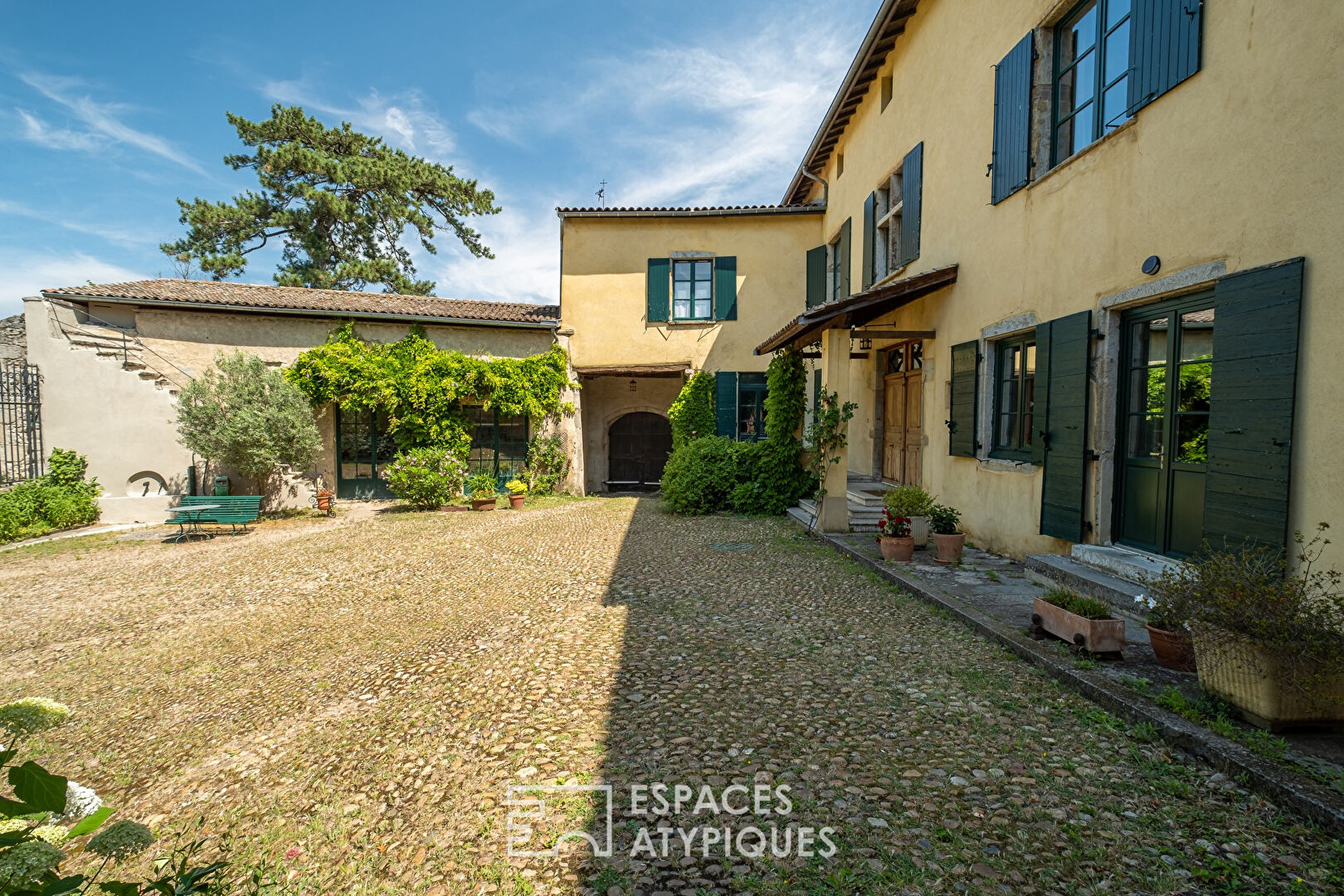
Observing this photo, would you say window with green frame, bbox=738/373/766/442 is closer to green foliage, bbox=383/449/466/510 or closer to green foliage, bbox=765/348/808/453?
green foliage, bbox=765/348/808/453

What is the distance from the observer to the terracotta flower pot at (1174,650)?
336 cm

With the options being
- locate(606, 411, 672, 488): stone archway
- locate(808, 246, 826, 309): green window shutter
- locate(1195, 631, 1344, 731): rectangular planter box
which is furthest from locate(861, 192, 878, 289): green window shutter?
locate(1195, 631, 1344, 731): rectangular planter box

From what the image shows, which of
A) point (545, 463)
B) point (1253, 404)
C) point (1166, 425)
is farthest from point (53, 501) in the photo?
point (1253, 404)

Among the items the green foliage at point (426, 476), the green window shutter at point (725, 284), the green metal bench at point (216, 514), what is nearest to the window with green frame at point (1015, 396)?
the green window shutter at point (725, 284)

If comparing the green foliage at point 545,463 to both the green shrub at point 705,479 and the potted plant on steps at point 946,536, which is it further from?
the potted plant on steps at point 946,536

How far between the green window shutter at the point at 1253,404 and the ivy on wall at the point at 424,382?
36.5 ft

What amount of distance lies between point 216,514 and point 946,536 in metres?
10.7

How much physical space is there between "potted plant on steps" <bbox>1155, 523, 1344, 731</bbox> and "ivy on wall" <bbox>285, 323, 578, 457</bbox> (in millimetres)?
11499

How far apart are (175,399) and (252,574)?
20.8 feet

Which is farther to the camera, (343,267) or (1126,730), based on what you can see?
(343,267)

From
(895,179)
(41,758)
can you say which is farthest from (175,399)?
(895,179)

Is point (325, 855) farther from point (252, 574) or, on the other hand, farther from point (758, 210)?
point (758, 210)

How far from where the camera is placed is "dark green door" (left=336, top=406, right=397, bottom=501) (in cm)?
1265

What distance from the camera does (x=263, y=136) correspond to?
1825 cm
